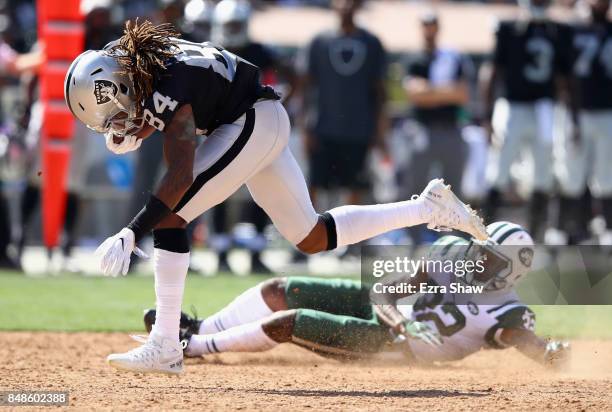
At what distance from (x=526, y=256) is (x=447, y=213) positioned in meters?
0.54

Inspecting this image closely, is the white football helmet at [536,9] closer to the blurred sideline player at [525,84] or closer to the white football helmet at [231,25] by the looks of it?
the blurred sideline player at [525,84]

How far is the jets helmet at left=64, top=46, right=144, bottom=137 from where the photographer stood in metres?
5.86

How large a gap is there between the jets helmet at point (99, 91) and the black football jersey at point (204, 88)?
0.51 feet

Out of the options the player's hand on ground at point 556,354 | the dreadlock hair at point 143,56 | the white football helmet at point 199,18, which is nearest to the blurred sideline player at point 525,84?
the white football helmet at point 199,18

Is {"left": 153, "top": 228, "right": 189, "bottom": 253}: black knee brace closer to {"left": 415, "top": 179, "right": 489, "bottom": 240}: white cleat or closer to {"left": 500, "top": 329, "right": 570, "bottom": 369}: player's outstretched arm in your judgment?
{"left": 415, "top": 179, "right": 489, "bottom": 240}: white cleat

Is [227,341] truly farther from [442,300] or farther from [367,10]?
[367,10]

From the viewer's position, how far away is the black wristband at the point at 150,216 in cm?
568

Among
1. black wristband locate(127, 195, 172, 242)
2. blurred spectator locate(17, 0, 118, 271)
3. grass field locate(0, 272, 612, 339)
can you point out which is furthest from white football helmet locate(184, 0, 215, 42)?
black wristband locate(127, 195, 172, 242)

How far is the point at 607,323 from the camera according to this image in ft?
29.0

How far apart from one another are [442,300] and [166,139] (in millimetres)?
1966

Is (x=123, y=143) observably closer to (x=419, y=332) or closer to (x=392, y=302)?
(x=392, y=302)

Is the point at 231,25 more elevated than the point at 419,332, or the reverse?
the point at 231,25

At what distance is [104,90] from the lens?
19.2 feet

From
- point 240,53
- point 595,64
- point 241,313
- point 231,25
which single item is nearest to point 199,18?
point 231,25
